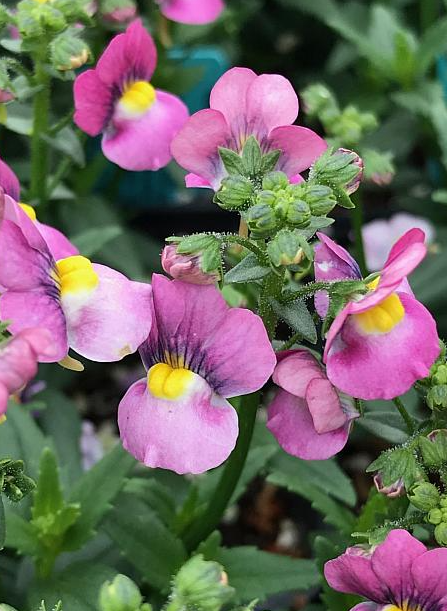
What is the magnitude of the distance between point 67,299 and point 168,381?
0.32 feet

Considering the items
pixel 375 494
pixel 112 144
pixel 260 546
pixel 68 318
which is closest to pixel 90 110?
pixel 112 144

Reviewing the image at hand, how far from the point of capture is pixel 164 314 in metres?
0.75

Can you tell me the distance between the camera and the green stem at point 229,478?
0.84 meters

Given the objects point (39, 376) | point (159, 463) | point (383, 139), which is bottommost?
point (39, 376)

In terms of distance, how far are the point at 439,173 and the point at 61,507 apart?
36.3 inches

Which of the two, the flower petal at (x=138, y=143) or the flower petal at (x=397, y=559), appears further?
the flower petal at (x=138, y=143)

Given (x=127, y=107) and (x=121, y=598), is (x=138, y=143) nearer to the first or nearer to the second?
(x=127, y=107)

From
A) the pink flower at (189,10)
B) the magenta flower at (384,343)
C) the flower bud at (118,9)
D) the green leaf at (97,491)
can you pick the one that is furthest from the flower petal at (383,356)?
the pink flower at (189,10)

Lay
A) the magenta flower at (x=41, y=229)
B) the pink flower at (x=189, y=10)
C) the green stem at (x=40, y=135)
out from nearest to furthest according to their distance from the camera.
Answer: the magenta flower at (x=41, y=229)
the green stem at (x=40, y=135)
the pink flower at (x=189, y=10)

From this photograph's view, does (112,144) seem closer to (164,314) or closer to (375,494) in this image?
(164,314)

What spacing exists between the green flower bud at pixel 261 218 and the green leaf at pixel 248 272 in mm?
36

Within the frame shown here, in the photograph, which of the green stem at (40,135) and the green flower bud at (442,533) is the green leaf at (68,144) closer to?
the green stem at (40,135)

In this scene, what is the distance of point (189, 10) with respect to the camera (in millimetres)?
1391

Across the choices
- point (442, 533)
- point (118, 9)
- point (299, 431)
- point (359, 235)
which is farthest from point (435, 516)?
point (118, 9)
